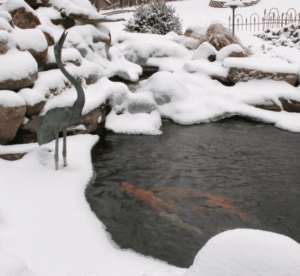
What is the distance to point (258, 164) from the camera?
394cm

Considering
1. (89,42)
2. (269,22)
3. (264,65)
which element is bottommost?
(264,65)

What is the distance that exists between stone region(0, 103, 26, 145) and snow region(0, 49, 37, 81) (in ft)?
A: 1.45

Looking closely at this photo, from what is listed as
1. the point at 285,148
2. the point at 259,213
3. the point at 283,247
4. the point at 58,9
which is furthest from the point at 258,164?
the point at 58,9

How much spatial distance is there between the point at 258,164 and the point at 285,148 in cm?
78

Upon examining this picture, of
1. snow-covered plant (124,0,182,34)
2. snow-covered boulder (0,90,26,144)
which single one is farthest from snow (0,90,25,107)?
snow-covered plant (124,0,182,34)

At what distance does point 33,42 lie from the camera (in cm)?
462

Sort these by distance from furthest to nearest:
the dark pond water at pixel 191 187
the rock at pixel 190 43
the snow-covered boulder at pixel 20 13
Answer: the rock at pixel 190 43 → the snow-covered boulder at pixel 20 13 → the dark pond water at pixel 191 187

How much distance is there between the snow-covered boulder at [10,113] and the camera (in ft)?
11.9

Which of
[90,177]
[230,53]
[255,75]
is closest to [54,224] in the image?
[90,177]

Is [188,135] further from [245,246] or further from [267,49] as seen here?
[267,49]

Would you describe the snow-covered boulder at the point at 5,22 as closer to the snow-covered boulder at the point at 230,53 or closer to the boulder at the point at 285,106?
Result: the boulder at the point at 285,106

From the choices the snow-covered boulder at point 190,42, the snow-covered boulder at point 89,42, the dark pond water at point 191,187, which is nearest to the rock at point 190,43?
the snow-covered boulder at point 190,42

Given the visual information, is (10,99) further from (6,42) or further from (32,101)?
(6,42)

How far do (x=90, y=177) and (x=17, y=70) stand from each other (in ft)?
6.06
